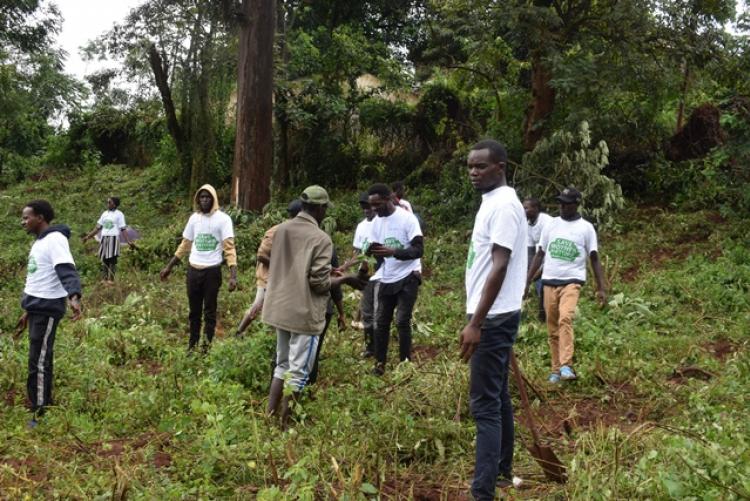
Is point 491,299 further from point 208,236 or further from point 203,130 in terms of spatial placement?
point 203,130

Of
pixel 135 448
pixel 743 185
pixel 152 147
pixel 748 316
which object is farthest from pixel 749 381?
pixel 152 147

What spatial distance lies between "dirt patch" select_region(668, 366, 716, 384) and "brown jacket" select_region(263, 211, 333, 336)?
3.60m

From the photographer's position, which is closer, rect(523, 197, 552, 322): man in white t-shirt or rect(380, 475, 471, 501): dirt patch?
rect(380, 475, 471, 501): dirt patch

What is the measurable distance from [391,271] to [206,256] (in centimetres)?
209

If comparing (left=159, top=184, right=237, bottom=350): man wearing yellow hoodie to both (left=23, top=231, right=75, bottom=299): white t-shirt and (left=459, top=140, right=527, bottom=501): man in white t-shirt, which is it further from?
(left=459, top=140, right=527, bottom=501): man in white t-shirt

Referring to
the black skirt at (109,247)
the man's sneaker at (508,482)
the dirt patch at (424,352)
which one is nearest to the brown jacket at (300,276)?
the man's sneaker at (508,482)

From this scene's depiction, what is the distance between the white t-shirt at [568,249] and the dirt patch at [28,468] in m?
4.45

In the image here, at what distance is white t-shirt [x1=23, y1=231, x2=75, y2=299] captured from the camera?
562 centimetres

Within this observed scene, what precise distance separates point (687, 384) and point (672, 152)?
403 inches

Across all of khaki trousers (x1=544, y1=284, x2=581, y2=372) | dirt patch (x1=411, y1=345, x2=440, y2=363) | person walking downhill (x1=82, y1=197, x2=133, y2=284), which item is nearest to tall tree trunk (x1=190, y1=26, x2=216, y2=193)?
person walking downhill (x1=82, y1=197, x2=133, y2=284)

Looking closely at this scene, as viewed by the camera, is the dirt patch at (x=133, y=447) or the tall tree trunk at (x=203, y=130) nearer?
the dirt patch at (x=133, y=447)

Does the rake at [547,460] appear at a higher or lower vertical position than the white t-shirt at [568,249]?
lower

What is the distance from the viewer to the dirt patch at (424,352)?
7.80 metres

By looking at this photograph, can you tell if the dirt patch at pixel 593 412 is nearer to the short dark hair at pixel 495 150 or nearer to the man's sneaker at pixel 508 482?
the man's sneaker at pixel 508 482
